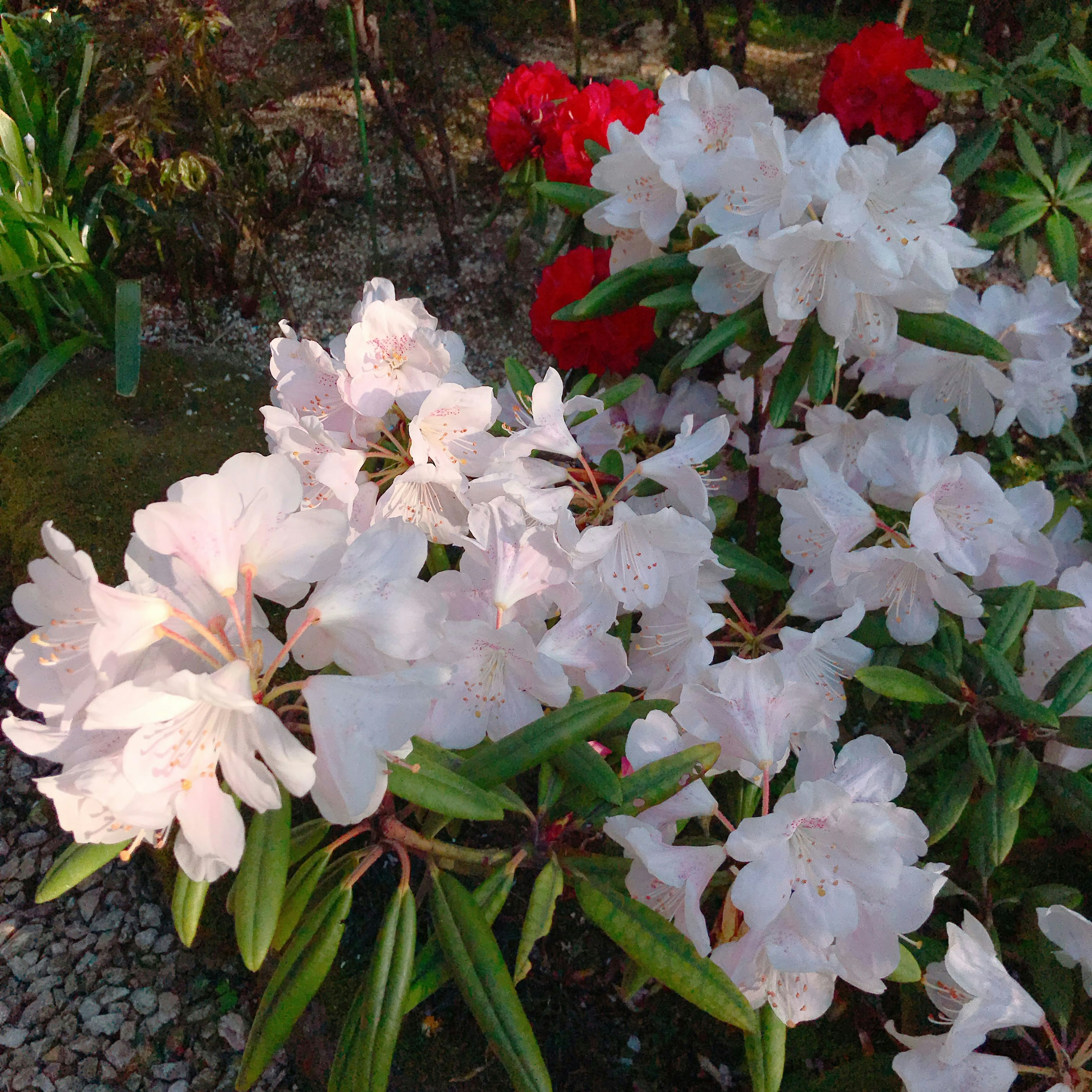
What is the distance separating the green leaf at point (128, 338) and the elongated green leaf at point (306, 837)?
55.8 inches

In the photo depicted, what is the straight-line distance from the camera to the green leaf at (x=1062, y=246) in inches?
61.3

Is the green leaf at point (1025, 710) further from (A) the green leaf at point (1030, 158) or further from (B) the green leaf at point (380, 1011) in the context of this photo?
(A) the green leaf at point (1030, 158)

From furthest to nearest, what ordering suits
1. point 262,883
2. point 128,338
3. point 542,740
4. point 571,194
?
1. point 128,338
2. point 571,194
3. point 542,740
4. point 262,883

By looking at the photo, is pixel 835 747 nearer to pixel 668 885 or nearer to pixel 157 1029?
pixel 668 885

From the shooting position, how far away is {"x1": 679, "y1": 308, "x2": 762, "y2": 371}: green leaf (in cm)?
118

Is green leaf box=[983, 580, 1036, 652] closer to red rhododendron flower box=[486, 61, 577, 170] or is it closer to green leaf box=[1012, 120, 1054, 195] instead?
green leaf box=[1012, 120, 1054, 195]

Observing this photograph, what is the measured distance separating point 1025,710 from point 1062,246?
0.94 meters

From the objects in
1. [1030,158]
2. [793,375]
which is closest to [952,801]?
[793,375]

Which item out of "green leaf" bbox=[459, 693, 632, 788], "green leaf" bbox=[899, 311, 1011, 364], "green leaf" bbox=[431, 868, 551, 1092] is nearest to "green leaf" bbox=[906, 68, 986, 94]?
"green leaf" bbox=[899, 311, 1011, 364]

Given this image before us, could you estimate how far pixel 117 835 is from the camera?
0.74m

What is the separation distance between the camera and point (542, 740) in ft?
2.99

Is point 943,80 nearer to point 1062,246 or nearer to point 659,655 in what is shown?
point 1062,246

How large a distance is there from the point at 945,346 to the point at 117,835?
3.52 ft

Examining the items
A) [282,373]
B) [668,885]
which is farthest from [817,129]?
[668,885]
